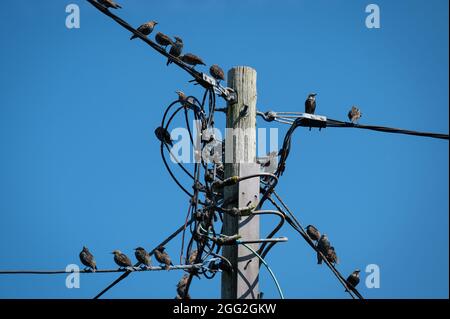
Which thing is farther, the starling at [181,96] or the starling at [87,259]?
the starling at [87,259]

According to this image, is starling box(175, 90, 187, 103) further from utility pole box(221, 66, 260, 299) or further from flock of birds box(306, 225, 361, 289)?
flock of birds box(306, 225, 361, 289)

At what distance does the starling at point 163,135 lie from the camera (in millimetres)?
10039

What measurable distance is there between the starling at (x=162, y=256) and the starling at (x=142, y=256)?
55cm

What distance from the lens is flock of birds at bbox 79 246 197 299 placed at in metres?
9.14

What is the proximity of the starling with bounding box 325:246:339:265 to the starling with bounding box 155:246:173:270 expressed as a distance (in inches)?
71.5

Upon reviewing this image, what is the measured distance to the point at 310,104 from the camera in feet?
36.5

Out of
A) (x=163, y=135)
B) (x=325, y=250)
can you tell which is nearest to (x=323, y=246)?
(x=325, y=250)

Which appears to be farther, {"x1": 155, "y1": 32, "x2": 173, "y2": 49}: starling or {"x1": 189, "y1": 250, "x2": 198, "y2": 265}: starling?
{"x1": 155, "y1": 32, "x2": 173, "y2": 49}: starling

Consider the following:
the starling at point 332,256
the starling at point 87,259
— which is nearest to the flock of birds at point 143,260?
the starling at point 87,259

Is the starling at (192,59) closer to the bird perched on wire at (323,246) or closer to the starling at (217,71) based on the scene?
the starling at (217,71)

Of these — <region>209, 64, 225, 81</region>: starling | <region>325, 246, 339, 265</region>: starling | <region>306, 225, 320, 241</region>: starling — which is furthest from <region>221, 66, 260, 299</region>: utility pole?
<region>306, 225, 320, 241</region>: starling

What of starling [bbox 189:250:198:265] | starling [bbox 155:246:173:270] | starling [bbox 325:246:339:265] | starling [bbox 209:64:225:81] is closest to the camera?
starling [bbox 189:250:198:265]
